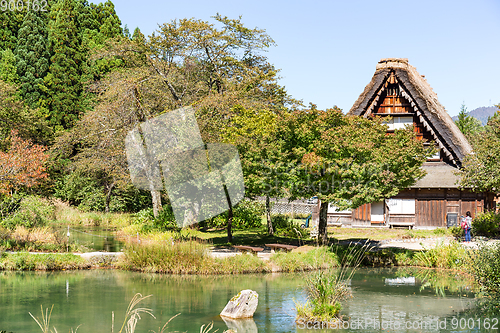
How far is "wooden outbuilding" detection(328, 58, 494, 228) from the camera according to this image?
2633cm

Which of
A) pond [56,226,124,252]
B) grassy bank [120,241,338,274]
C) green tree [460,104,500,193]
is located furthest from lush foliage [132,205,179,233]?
green tree [460,104,500,193]

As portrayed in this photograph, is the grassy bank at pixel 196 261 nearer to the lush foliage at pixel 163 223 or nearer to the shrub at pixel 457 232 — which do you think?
the lush foliage at pixel 163 223

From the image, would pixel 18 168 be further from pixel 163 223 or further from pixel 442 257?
pixel 442 257

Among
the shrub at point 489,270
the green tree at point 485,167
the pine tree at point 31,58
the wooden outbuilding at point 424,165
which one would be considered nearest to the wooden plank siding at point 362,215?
the wooden outbuilding at point 424,165

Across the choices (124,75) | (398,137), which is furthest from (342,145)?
(124,75)

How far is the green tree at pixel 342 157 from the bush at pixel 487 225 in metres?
7.82

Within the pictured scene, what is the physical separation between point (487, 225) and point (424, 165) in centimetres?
552

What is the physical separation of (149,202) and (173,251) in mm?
24732

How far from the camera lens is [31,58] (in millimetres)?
42375

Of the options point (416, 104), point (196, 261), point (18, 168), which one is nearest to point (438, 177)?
point (416, 104)

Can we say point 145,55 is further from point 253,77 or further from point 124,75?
point 253,77

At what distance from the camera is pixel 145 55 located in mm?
27125

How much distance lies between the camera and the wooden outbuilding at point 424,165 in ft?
86.4

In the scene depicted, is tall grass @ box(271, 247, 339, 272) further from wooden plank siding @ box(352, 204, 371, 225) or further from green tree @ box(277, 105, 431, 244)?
wooden plank siding @ box(352, 204, 371, 225)
